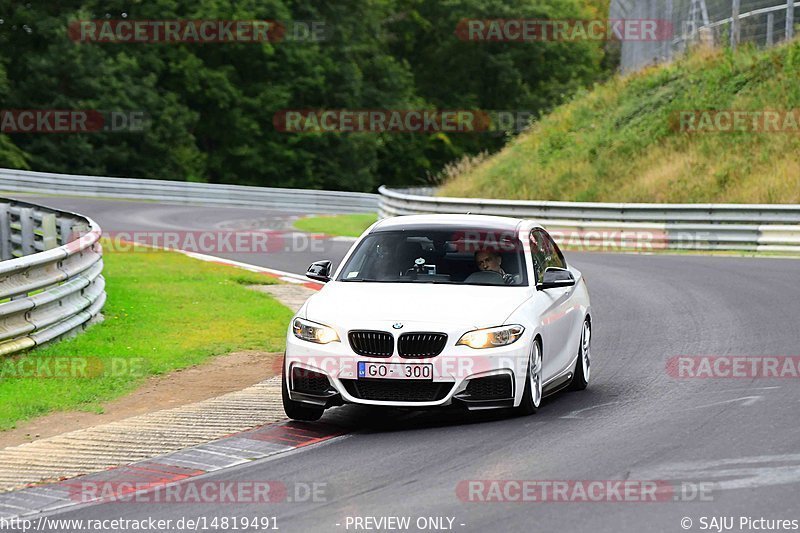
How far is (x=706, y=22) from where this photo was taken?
126ft

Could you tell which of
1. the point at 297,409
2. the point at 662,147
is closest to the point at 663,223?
the point at 662,147

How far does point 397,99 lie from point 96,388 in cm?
6441

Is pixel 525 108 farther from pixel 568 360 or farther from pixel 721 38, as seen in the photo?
pixel 568 360

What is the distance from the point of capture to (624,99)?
131 ft

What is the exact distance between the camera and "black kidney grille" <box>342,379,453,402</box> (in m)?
9.46

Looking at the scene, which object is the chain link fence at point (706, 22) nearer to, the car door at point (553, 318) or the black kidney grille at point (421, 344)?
the car door at point (553, 318)

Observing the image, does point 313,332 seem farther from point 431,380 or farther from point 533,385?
point 533,385

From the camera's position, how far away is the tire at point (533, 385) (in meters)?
9.80

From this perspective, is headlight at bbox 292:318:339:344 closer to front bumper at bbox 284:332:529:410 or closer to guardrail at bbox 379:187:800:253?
front bumper at bbox 284:332:529:410

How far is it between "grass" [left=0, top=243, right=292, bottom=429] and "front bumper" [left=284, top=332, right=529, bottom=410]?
2075 mm

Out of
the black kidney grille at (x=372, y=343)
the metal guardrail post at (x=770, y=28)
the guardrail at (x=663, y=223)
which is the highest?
the metal guardrail post at (x=770, y=28)

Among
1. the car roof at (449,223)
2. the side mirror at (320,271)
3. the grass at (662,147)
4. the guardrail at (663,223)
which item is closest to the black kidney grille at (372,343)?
the side mirror at (320,271)

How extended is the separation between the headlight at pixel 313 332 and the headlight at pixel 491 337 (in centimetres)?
92

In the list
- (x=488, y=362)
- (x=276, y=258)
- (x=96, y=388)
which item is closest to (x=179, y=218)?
(x=276, y=258)
